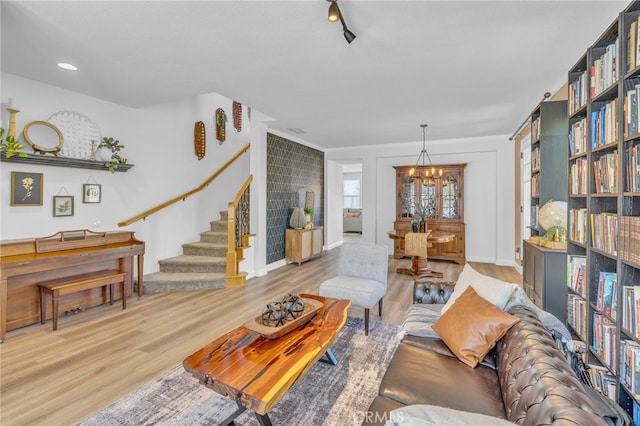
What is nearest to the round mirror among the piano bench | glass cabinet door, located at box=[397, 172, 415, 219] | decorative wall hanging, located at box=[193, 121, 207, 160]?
the piano bench

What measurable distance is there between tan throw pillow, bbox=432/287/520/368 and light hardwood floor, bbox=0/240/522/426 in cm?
150

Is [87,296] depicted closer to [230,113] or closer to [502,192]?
[230,113]

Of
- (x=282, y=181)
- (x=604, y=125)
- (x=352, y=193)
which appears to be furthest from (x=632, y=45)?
(x=352, y=193)

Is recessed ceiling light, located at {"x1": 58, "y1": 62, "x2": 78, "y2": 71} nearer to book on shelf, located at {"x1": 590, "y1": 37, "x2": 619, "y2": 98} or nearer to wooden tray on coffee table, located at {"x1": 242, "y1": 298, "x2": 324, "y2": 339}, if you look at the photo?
wooden tray on coffee table, located at {"x1": 242, "y1": 298, "x2": 324, "y2": 339}

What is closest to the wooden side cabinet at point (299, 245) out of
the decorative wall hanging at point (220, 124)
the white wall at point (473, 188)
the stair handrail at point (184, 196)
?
the white wall at point (473, 188)

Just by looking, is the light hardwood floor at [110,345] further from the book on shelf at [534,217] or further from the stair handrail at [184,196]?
the book on shelf at [534,217]

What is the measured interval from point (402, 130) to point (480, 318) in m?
4.65

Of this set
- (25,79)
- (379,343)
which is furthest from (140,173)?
(379,343)

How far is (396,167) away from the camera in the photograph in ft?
22.7

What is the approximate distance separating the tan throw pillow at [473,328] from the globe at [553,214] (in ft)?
5.48

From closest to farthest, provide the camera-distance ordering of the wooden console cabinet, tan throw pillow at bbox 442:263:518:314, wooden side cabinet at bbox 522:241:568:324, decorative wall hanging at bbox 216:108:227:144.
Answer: tan throw pillow at bbox 442:263:518:314 → wooden side cabinet at bbox 522:241:568:324 → decorative wall hanging at bbox 216:108:227:144 → the wooden console cabinet

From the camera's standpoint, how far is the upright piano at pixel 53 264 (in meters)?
2.98

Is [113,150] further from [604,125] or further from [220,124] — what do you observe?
[604,125]

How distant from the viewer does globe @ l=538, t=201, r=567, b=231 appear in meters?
2.95
